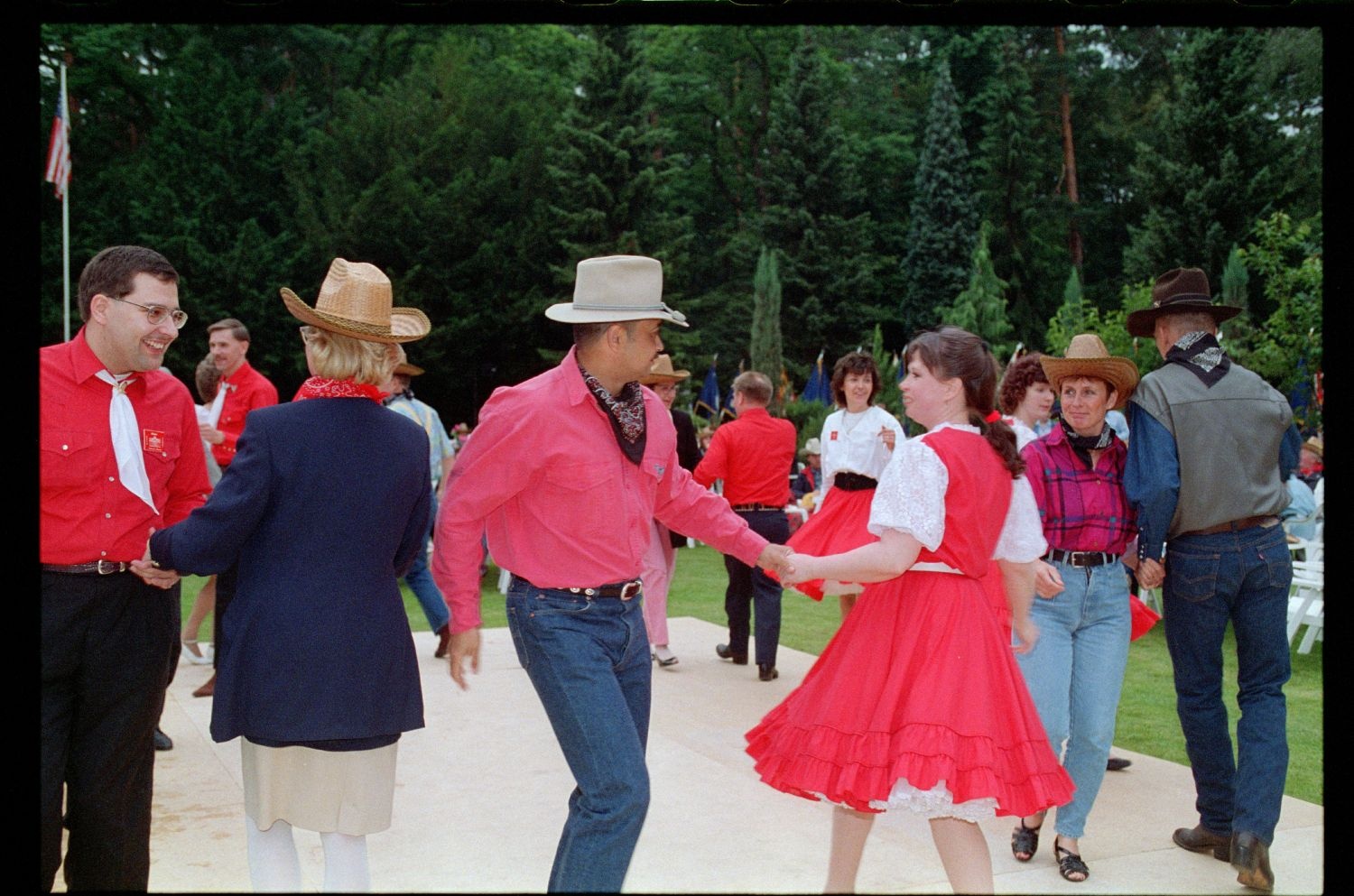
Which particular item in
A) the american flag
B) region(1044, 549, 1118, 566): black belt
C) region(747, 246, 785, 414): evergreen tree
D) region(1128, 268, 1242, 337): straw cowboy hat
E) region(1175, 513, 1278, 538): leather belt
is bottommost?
region(1044, 549, 1118, 566): black belt

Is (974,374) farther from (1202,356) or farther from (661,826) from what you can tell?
(661,826)

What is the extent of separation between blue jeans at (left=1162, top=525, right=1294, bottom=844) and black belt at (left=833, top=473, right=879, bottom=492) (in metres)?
2.98

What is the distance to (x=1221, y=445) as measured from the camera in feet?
15.3

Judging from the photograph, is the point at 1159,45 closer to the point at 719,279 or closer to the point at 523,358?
the point at 719,279

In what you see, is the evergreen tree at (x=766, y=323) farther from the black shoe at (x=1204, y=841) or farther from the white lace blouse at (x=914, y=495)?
the white lace blouse at (x=914, y=495)

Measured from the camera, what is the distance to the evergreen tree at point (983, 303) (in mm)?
35156

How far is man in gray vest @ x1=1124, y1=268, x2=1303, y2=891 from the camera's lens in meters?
4.62

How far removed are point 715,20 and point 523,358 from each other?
109 feet

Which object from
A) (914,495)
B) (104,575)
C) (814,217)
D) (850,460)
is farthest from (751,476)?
(814,217)

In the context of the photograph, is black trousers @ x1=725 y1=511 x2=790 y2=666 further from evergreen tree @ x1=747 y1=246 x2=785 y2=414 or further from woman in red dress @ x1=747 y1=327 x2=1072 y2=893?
evergreen tree @ x1=747 y1=246 x2=785 y2=414

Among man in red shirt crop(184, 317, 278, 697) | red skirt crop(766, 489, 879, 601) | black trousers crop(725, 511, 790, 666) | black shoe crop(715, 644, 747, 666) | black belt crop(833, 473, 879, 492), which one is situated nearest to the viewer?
man in red shirt crop(184, 317, 278, 697)

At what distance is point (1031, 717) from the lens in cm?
363

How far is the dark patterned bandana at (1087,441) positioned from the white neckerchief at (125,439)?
3501mm

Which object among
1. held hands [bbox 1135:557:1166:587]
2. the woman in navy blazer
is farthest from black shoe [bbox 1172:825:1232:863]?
the woman in navy blazer
